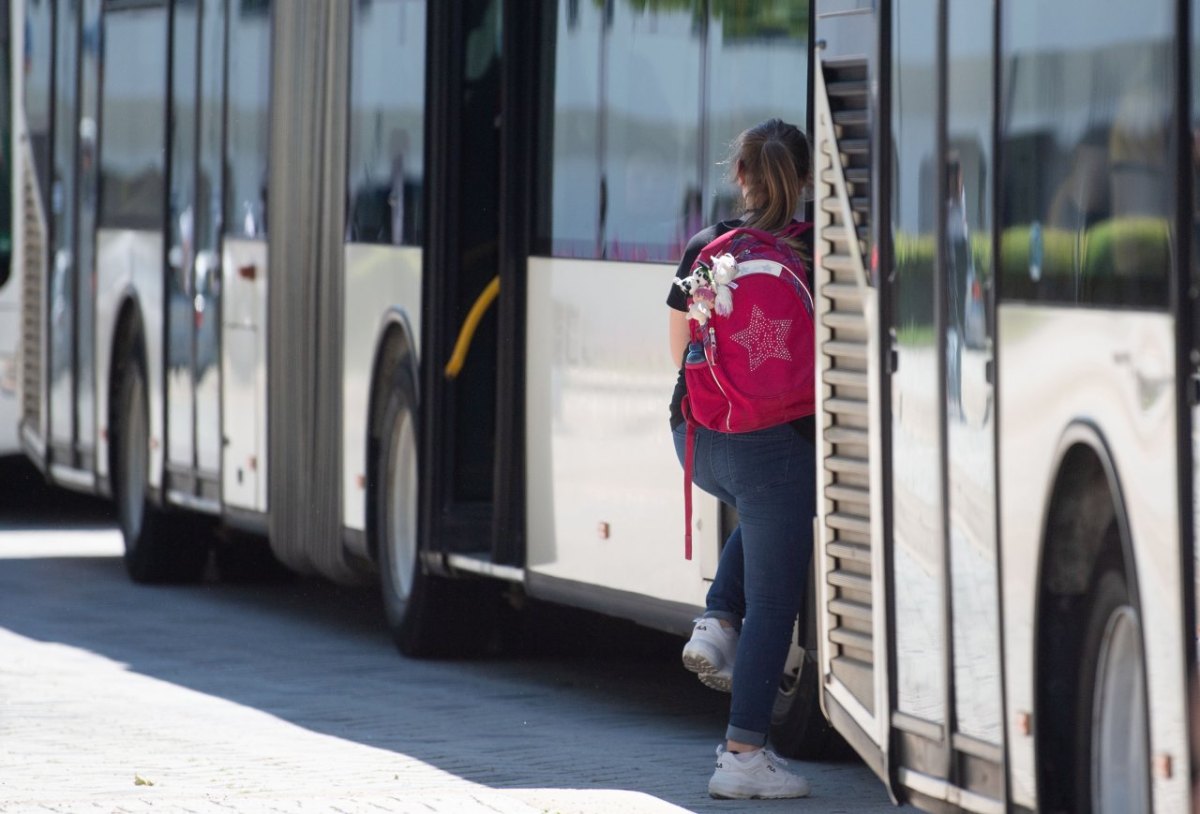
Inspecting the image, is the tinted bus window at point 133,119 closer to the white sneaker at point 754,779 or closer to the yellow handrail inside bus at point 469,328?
the yellow handrail inside bus at point 469,328

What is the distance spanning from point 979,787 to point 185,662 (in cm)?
565

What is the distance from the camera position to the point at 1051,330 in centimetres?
548

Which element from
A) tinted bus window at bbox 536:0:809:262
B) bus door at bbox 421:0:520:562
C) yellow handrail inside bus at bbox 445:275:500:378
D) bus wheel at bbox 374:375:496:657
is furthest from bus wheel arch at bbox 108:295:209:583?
tinted bus window at bbox 536:0:809:262

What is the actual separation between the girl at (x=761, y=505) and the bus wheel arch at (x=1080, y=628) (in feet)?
6.66

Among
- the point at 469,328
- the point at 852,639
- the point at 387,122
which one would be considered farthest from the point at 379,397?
the point at 852,639

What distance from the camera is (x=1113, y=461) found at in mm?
5145

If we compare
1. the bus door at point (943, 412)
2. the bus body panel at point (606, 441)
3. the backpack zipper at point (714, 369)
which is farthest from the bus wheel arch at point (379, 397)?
the bus door at point (943, 412)

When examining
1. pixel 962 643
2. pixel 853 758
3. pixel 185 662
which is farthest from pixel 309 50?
pixel 962 643

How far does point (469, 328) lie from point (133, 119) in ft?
15.0

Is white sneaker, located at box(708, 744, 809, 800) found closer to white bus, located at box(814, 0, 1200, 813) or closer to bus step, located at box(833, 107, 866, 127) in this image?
white bus, located at box(814, 0, 1200, 813)

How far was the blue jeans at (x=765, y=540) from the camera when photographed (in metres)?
7.59

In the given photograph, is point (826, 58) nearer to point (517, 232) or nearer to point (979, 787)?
point (979, 787)

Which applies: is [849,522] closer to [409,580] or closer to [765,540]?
[765,540]

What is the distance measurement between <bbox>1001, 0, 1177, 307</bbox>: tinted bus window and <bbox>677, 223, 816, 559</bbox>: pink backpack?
1817 millimetres
